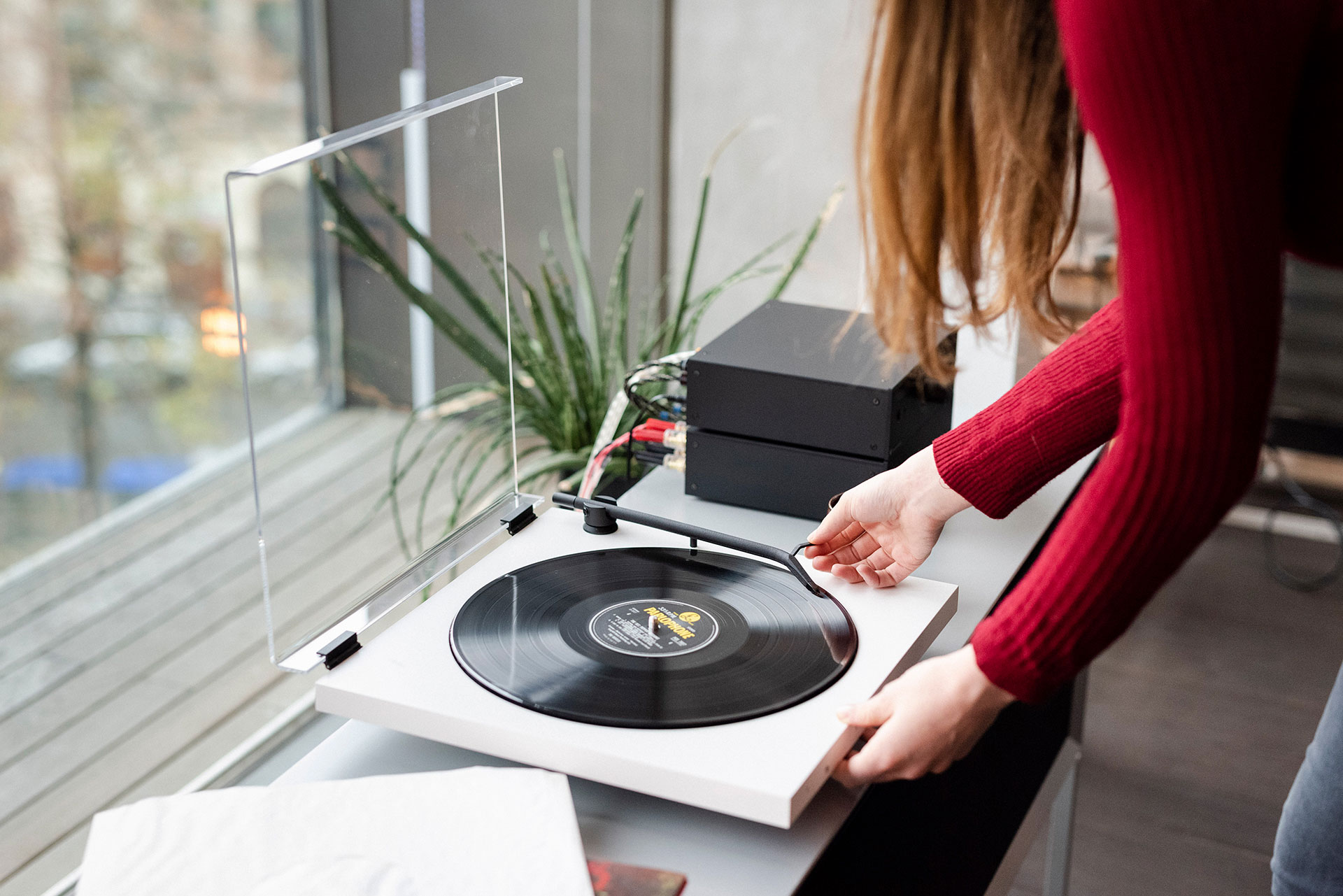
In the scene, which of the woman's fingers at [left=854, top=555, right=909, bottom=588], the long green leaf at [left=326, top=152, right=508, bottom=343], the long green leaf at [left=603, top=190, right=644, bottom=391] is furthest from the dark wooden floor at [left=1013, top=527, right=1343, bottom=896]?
the long green leaf at [left=326, top=152, right=508, bottom=343]

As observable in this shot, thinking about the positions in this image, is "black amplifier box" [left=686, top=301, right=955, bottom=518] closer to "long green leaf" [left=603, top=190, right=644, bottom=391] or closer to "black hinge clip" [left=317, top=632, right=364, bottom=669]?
"black hinge clip" [left=317, top=632, right=364, bottom=669]

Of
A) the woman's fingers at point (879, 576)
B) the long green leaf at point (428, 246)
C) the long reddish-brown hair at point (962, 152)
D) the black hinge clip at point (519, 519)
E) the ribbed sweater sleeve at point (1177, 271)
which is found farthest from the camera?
the long green leaf at point (428, 246)

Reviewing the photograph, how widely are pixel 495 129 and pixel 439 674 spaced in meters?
0.47

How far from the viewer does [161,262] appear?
2.26 m

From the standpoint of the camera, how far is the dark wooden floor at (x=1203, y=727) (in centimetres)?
190

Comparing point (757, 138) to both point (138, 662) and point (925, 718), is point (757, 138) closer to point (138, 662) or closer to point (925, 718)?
point (138, 662)

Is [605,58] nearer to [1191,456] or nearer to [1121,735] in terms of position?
[1121,735]

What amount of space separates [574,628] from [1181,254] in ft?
1.54

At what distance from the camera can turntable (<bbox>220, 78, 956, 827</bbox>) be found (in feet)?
2.41

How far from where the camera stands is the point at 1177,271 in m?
0.59

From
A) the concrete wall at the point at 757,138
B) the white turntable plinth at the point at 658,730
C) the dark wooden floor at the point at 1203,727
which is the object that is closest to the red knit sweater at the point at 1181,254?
the white turntable plinth at the point at 658,730

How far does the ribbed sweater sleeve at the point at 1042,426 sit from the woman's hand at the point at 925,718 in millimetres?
274

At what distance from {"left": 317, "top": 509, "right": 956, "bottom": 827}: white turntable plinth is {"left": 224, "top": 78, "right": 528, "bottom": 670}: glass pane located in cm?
5

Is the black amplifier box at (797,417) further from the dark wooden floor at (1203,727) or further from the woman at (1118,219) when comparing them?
the dark wooden floor at (1203,727)
